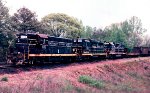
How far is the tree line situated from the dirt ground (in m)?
7.94

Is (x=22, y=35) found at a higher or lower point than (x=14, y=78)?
higher

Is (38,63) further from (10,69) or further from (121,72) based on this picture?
(121,72)

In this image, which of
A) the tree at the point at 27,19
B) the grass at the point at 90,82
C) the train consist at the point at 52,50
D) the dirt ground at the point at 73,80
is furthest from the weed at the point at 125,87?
the tree at the point at 27,19

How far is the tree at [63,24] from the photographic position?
6562 centimetres

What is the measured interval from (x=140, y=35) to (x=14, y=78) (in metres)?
82.0

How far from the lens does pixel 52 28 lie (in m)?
64.5

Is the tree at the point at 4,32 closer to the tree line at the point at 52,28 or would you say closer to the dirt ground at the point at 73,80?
the tree line at the point at 52,28

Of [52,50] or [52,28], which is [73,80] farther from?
[52,28]

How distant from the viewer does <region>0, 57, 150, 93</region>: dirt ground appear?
21.6m

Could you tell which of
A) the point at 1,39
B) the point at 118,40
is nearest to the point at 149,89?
the point at 1,39

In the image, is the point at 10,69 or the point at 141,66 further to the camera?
the point at 141,66

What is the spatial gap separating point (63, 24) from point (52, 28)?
296cm

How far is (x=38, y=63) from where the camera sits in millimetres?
31203

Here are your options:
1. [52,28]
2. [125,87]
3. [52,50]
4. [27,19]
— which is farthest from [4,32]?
[52,28]
